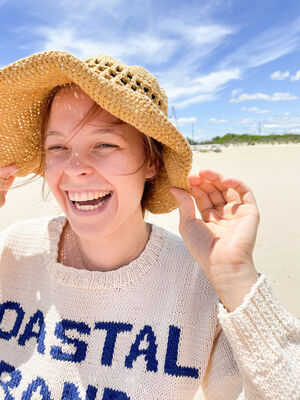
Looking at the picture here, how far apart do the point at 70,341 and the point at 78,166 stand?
75cm

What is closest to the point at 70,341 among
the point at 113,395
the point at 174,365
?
the point at 113,395

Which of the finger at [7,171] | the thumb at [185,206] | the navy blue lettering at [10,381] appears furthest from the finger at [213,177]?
the navy blue lettering at [10,381]

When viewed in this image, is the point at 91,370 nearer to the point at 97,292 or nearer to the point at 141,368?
the point at 141,368

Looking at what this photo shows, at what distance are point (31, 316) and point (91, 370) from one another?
15.8 inches

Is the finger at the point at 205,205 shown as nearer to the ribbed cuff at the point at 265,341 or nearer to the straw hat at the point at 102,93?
the straw hat at the point at 102,93

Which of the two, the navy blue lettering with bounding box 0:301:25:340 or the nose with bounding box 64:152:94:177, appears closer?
the nose with bounding box 64:152:94:177

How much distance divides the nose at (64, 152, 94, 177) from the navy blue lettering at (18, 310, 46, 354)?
26.8 inches

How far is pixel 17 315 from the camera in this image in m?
1.59

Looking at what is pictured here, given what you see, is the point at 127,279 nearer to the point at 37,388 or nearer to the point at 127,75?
the point at 37,388

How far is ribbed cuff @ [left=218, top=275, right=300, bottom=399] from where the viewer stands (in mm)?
1054

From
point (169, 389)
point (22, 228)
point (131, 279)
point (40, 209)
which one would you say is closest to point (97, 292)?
point (131, 279)

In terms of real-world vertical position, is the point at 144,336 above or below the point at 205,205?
below

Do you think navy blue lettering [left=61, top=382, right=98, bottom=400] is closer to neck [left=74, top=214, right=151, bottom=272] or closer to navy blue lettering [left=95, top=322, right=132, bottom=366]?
navy blue lettering [left=95, top=322, right=132, bottom=366]

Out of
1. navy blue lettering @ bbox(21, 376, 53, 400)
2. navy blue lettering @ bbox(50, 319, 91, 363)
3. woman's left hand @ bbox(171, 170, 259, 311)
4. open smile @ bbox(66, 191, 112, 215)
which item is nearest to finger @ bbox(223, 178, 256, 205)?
woman's left hand @ bbox(171, 170, 259, 311)
